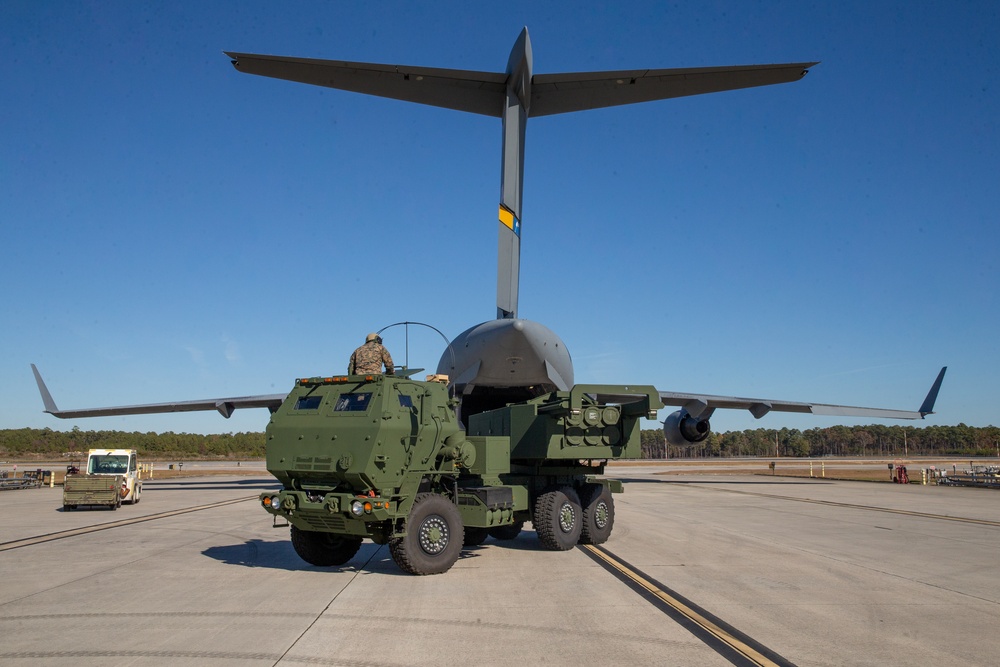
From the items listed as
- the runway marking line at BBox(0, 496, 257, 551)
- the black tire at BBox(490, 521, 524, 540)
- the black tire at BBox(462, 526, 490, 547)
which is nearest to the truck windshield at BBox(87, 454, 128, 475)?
the runway marking line at BBox(0, 496, 257, 551)

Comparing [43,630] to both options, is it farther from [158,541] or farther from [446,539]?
[158,541]

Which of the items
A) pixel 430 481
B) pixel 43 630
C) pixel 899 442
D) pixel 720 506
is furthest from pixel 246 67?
pixel 899 442

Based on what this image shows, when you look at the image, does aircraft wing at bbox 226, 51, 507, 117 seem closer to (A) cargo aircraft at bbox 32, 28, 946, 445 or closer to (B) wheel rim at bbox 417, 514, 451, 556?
(A) cargo aircraft at bbox 32, 28, 946, 445

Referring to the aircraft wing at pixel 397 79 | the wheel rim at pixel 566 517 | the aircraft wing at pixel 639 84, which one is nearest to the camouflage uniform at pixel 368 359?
the wheel rim at pixel 566 517

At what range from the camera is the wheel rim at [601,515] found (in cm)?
1329

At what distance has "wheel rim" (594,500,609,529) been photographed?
13.3 m

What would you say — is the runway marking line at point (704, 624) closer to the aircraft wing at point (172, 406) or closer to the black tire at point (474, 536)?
the black tire at point (474, 536)

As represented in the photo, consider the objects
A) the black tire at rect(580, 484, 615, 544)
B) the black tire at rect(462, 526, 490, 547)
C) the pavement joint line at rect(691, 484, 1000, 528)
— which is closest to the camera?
the black tire at rect(462, 526, 490, 547)

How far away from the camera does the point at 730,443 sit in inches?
6024

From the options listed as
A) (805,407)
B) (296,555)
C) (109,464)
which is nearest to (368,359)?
(296,555)

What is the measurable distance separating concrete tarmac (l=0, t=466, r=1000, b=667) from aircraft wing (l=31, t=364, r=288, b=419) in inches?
544

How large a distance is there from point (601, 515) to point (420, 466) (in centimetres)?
480

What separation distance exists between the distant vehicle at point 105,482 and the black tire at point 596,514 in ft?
49.0

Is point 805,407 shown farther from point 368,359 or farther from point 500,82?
point 368,359
